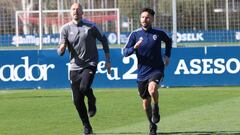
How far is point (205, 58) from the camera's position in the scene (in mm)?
21438

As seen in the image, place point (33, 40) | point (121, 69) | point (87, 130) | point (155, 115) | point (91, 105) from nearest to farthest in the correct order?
1. point (155, 115)
2. point (87, 130)
3. point (91, 105)
4. point (121, 69)
5. point (33, 40)

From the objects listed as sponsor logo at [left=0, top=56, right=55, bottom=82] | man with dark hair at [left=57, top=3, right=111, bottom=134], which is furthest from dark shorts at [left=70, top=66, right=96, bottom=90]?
sponsor logo at [left=0, top=56, right=55, bottom=82]

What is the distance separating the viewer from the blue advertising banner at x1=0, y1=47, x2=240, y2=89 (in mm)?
21406

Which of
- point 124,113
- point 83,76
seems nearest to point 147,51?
point 83,76

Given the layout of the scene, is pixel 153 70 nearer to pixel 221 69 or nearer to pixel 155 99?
pixel 155 99

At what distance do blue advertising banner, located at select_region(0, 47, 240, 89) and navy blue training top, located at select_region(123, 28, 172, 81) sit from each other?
9838mm

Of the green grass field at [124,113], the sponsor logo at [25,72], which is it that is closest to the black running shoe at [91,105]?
the green grass field at [124,113]

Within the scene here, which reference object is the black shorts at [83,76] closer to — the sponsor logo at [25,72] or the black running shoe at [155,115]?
the black running shoe at [155,115]

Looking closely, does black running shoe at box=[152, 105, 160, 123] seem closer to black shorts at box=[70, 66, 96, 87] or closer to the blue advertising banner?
black shorts at box=[70, 66, 96, 87]

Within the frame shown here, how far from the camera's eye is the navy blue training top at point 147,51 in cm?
1166

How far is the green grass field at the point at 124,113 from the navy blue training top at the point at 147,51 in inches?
39.6

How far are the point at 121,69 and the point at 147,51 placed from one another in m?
10.2

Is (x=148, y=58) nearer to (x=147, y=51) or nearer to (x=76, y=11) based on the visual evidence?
(x=147, y=51)

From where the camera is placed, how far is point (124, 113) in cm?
1502
